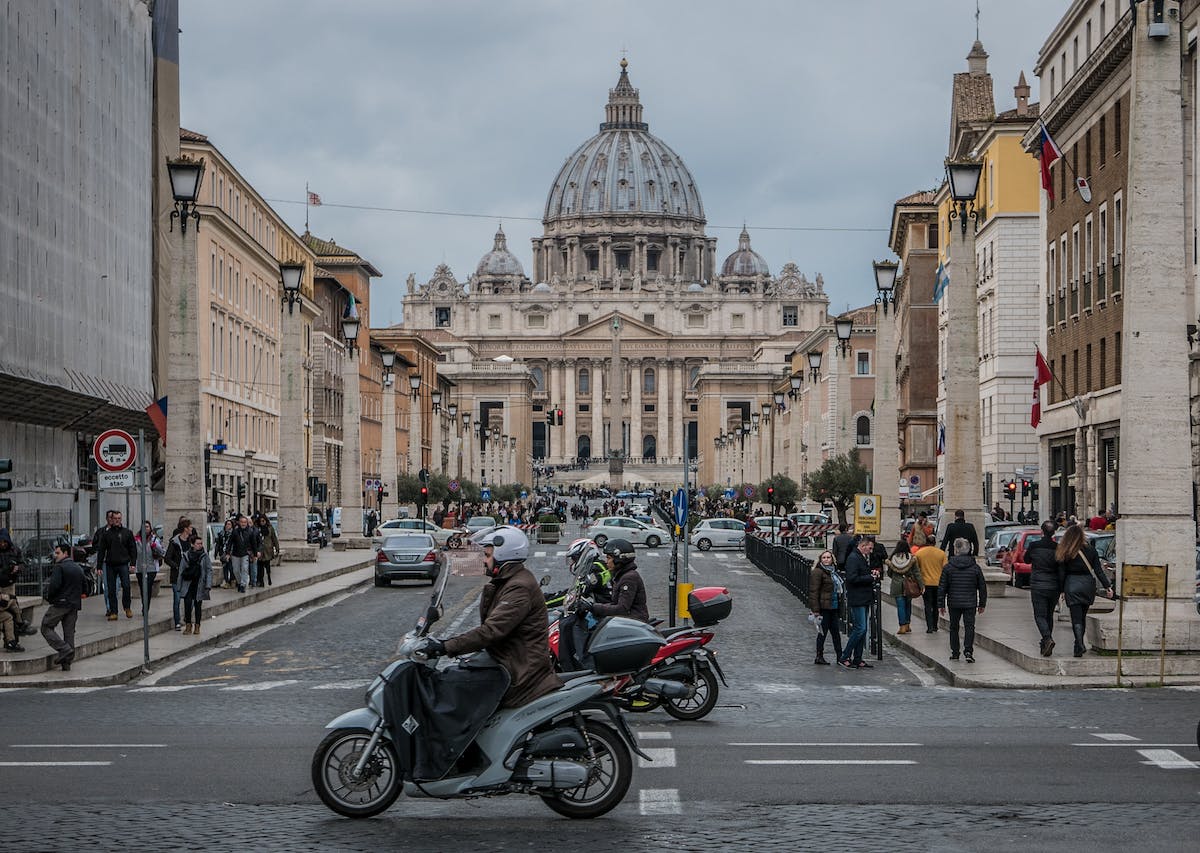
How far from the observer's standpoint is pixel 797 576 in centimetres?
3591

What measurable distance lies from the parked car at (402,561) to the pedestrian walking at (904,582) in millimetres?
16448

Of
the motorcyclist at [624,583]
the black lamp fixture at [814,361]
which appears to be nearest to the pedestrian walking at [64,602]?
the motorcyclist at [624,583]

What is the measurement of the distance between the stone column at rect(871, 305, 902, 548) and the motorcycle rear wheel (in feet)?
73.4

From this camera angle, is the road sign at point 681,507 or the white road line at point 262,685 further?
the road sign at point 681,507

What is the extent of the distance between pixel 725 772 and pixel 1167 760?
2998mm

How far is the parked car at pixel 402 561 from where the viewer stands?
41188mm

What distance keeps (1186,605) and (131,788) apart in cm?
1151

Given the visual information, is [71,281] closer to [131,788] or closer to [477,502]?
[131,788]

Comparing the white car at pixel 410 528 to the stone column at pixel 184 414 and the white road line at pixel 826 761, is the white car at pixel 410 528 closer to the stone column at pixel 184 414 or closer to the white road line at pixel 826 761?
the stone column at pixel 184 414

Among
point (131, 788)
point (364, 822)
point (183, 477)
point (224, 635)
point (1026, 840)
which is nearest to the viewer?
point (1026, 840)

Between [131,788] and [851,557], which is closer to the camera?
[131,788]

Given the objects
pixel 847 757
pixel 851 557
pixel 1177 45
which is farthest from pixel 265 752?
pixel 1177 45

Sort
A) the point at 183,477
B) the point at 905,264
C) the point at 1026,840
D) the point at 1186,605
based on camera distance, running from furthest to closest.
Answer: the point at 905,264
the point at 183,477
the point at 1186,605
the point at 1026,840

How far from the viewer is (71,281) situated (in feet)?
137
